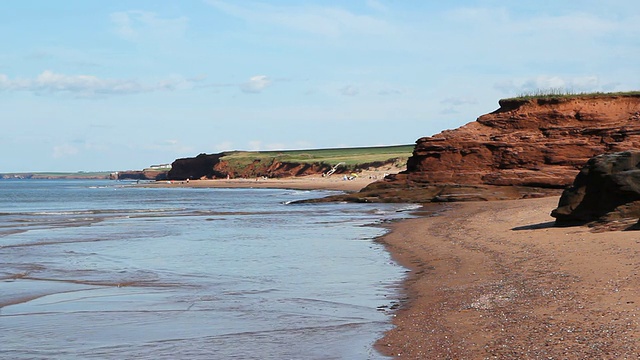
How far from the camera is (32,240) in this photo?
28.7 metres

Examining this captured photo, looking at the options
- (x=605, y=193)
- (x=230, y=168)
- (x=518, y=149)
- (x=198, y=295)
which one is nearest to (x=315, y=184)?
(x=230, y=168)

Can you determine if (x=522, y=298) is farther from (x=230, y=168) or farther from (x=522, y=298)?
(x=230, y=168)

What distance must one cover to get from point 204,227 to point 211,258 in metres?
13.0

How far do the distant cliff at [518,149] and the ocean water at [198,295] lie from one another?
71.0ft

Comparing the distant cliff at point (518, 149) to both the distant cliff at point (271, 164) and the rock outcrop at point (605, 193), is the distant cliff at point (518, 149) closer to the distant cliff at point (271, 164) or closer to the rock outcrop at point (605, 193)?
the rock outcrop at point (605, 193)

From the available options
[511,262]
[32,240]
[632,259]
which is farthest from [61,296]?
[32,240]

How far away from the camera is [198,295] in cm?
1454

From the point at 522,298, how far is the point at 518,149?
134ft

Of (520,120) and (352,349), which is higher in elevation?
(520,120)

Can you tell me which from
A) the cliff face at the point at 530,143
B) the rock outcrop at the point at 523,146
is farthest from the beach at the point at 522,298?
the cliff face at the point at 530,143

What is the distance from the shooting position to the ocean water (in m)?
9.95

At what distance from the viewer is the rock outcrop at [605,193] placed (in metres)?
19.9

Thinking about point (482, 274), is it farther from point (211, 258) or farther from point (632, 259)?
point (211, 258)

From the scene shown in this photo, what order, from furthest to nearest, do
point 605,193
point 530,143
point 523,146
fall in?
1. point 523,146
2. point 530,143
3. point 605,193
